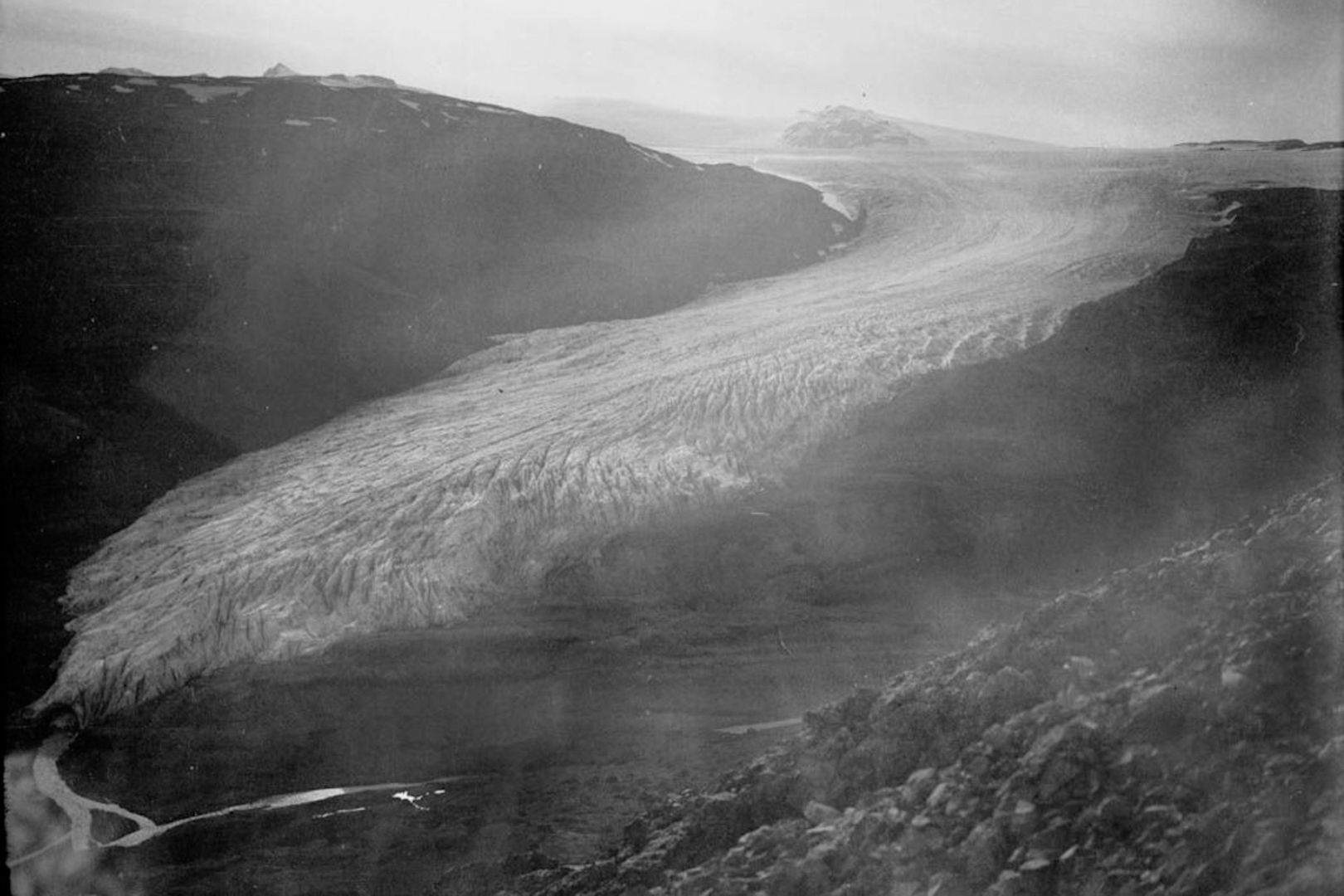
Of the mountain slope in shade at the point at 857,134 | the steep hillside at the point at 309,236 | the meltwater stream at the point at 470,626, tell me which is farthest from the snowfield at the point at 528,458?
the mountain slope in shade at the point at 857,134

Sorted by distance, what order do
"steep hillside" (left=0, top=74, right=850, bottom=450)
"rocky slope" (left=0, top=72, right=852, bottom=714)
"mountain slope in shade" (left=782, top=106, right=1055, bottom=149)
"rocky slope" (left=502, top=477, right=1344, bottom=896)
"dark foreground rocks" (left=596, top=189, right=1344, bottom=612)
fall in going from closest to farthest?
1. "rocky slope" (left=502, top=477, right=1344, bottom=896)
2. "dark foreground rocks" (left=596, top=189, right=1344, bottom=612)
3. "rocky slope" (left=0, top=72, right=852, bottom=714)
4. "steep hillside" (left=0, top=74, right=850, bottom=450)
5. "mountain slope in shade" (left=782, top=106, right=1055, bottom=149)

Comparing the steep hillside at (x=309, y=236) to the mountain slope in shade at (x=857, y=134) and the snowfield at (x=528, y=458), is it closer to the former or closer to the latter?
the snowfield at (x=528, y=458)

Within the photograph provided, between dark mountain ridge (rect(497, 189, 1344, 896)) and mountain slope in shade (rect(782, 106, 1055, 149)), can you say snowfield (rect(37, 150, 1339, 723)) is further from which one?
mountain slope in shade (rect(782, 106, 1055, 149))

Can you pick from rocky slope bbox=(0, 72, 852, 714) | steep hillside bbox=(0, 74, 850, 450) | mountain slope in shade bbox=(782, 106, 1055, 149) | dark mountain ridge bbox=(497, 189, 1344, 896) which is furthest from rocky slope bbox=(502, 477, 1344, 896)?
mountain slope in shade bbox=(782, 106, 1055, 149)

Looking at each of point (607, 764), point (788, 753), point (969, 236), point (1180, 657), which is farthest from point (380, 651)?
point (969, 236)

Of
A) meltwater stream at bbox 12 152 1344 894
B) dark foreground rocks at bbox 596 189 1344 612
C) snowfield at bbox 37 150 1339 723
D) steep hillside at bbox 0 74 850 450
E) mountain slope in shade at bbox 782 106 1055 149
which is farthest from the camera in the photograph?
mountain slope in shade at bbox 782 106 1055 149

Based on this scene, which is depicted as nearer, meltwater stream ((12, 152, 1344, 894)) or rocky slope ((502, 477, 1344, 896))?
rocky slope ((502, 477, 1344, 896))

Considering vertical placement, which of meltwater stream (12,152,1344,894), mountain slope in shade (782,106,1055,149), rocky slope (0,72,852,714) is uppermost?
mountain slope in shade (782,106,1055,149)
